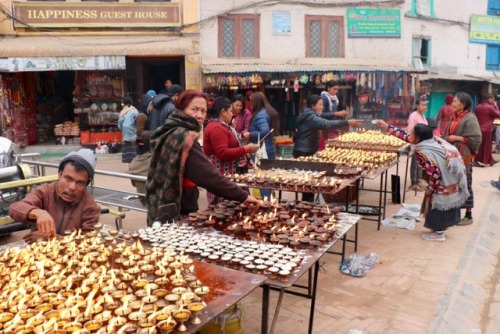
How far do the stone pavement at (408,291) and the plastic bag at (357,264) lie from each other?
6cm

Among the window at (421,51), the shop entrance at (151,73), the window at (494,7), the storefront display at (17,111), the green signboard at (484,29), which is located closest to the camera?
the storefront display at (17,111)

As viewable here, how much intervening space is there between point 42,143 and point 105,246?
11.8 metres

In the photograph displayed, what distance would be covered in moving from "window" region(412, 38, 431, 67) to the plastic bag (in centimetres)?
1225

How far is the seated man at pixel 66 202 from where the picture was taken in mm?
2711

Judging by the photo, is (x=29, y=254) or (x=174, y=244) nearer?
(x=29, y=254)

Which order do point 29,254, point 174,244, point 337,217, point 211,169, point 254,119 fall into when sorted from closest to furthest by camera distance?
point 29,254
point 174,244
point 211,169
point 337,217
point 254,119

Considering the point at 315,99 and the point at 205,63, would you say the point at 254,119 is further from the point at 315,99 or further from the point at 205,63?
the point at 205,63

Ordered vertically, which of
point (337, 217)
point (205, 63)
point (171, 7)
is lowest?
point (337, 217)

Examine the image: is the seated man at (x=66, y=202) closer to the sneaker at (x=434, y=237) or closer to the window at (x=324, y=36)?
the sneaker at (x=434, y=237)

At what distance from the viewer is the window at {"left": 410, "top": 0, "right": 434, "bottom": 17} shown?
15.2m

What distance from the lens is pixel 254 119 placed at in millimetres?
6398

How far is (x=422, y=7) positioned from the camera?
15.6 meters

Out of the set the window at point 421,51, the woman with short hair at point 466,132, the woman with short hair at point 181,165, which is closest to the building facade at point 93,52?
the woman with short hair at point 466,132

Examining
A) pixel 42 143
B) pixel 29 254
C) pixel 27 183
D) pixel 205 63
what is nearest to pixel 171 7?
pixel 205 63
